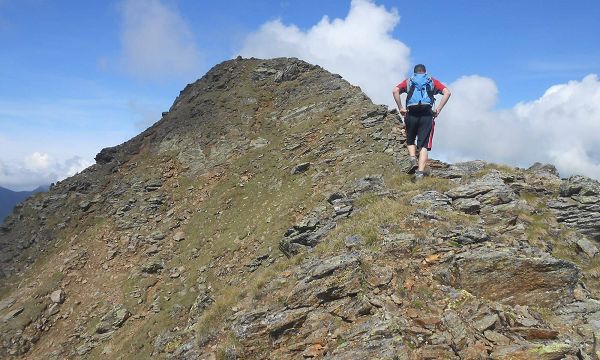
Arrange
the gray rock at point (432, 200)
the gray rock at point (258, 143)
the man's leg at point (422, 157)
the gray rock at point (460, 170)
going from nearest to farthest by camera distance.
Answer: the gray rock at point (432, 200) < the man's leg at point (422, 157) < the gray rock at point (460, 170) < the gray rock at point (258, 143)

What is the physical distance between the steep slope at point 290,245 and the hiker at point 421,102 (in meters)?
1.96

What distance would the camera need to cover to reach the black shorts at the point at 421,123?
49.1ft

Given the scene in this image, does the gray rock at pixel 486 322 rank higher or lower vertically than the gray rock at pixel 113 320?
higher

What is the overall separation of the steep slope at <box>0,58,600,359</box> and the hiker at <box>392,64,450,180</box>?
1.96 m

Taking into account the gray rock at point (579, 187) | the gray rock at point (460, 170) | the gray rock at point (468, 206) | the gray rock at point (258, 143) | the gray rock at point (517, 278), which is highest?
the gray rock at point (258, 143)

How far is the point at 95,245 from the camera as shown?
31.1 m

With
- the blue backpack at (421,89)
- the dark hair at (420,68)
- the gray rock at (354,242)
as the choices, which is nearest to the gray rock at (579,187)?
the blue backpack at (421,89)

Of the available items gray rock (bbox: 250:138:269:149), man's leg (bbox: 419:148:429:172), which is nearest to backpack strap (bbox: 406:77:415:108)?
man's leg (bbox: 419:148:429:172)

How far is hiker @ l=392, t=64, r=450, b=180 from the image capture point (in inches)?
575

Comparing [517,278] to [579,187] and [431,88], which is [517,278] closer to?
[431,88]

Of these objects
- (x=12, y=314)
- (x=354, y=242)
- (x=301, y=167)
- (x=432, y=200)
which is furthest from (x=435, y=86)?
(x=12, y=314)

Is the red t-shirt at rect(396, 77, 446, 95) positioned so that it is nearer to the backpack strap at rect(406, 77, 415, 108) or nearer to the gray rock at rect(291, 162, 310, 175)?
the backpack strap at rect(406, 77, 415, 108)

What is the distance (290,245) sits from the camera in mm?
17156

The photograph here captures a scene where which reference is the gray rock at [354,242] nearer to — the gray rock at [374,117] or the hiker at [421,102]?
the hiker at [421,102]
